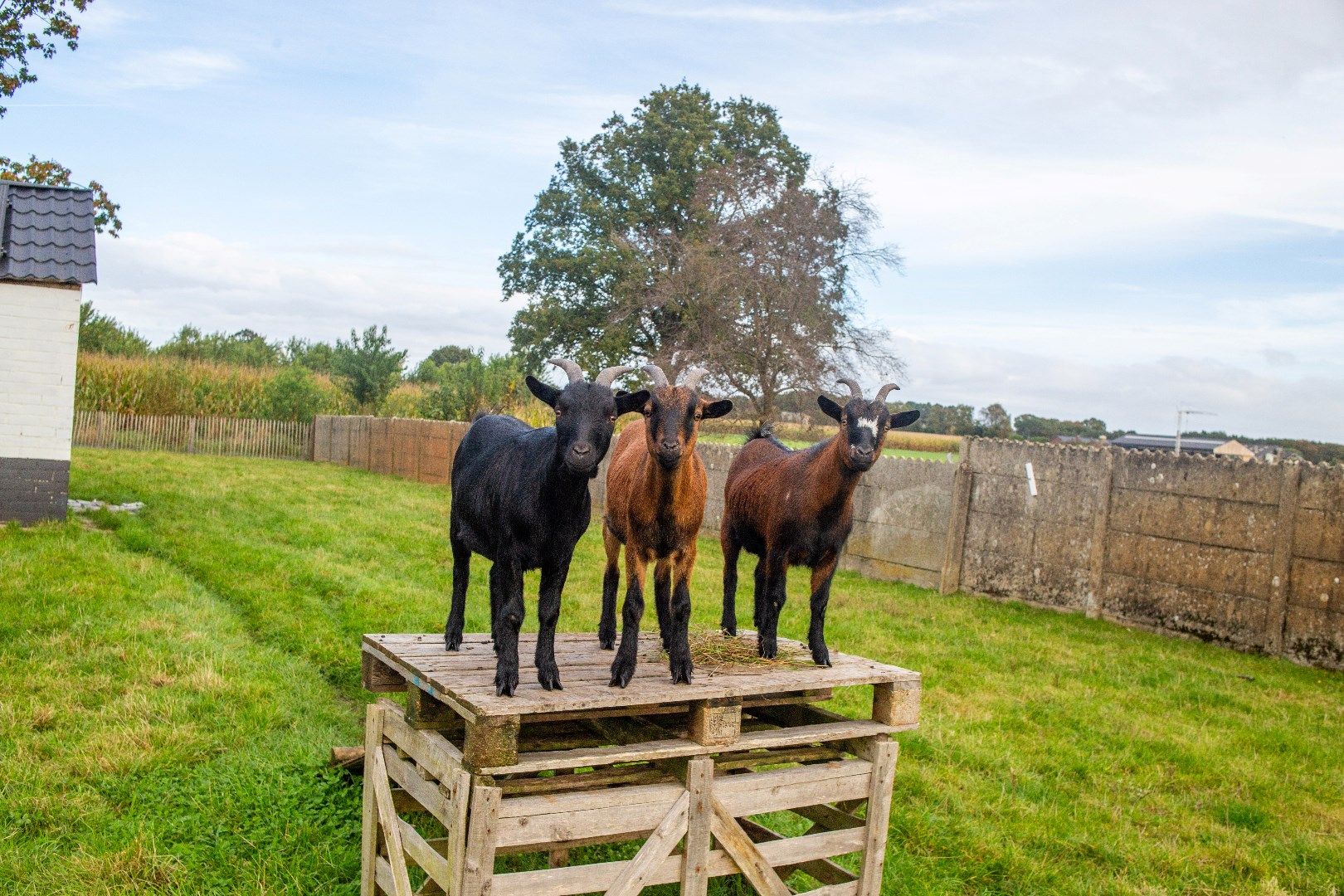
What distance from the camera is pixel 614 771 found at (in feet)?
15.9

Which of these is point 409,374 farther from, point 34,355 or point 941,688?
point 941,688

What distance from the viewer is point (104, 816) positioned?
547cm

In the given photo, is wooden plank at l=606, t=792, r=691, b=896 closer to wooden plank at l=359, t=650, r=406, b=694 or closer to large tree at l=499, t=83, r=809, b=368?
wooden plank at l=359, t=650, r=406, b=694

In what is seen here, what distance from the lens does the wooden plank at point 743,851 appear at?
4547mm

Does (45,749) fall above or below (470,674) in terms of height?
below

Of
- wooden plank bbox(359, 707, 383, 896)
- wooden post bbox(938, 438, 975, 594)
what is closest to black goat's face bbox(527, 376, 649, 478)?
wooden plank bbox(359, 707, 383, 896)

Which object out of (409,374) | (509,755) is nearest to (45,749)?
(509,755)

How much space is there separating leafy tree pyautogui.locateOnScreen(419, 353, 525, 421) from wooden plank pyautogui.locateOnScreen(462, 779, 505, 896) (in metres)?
→ 28.7

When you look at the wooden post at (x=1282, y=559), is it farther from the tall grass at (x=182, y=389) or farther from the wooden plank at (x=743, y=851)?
the tall grass at (x=182, y=389)

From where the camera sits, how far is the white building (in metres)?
12.6

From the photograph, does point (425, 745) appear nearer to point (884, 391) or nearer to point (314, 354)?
point (884, 391)

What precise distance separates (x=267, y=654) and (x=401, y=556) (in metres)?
4.88

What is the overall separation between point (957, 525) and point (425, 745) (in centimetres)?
1082

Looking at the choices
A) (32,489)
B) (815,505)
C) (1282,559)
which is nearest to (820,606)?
(815,505)
